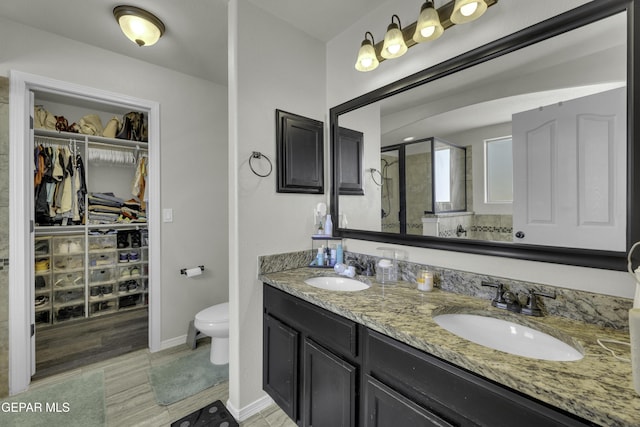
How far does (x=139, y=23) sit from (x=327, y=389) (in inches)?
96.5

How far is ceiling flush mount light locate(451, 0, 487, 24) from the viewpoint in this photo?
3.71ft

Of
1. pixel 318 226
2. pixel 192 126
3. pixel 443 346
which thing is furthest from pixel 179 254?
pixel 443 346

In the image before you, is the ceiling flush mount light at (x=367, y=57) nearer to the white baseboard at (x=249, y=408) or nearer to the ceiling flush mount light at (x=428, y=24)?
the ceiling flush mount light at (x=428, y=24)

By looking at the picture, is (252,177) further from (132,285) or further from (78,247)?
(132,285)

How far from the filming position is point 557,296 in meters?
1.05

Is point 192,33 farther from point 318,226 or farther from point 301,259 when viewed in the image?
point 301,259

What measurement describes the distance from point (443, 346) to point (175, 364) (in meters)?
2.28

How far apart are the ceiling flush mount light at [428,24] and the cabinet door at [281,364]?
166 cm

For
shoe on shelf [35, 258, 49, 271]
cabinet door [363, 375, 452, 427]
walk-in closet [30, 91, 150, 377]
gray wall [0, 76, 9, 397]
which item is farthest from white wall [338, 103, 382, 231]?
shoe on shelf [35, 258, 49, 271]

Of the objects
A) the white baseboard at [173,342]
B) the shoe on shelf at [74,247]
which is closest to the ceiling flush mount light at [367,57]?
the white baseboard at [173,342]

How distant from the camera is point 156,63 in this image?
7.90 ft

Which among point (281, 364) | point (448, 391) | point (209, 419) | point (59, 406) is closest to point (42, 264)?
point (59, 406)

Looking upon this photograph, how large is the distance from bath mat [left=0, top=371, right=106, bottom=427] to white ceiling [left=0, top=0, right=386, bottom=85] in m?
2.59

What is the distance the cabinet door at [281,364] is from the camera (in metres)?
1.44
